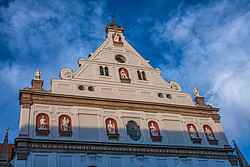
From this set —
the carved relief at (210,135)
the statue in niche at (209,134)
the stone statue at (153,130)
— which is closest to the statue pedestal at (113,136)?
the stone statue at (153,130)

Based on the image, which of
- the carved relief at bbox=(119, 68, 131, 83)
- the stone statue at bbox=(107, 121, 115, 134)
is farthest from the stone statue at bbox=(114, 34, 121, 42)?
the stone statue at bbox=(107, 121, 115, 134)

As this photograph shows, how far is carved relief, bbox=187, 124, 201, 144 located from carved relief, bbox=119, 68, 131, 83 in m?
6.41

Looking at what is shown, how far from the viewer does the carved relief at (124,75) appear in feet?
82.7

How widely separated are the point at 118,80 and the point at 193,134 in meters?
7.62

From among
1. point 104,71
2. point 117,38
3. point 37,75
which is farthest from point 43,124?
point 117,38

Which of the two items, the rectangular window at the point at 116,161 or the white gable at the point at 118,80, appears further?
the white gable at the point at 118,80

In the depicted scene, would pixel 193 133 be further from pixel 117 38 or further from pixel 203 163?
pixel 117 38

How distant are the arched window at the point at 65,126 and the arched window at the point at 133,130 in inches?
174

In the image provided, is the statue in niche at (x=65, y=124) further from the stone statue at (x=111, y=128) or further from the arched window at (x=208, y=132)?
the arched window at (x=208, y=132)

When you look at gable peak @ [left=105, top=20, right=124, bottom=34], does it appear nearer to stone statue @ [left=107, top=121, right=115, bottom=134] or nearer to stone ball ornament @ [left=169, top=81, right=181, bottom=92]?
stone ball ornament @ [left=169, top=81, right=181, bottom=92]

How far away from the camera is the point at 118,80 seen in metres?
25.1

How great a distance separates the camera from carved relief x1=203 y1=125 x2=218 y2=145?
2450 centimetres

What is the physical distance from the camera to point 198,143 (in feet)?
78.3

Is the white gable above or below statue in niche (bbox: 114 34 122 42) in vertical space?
below
